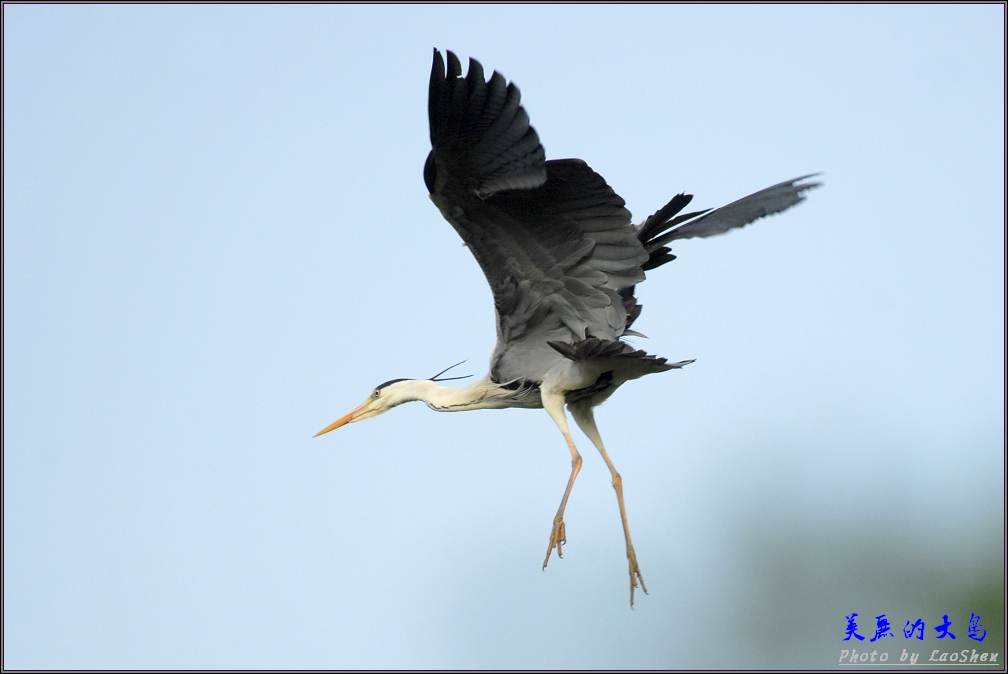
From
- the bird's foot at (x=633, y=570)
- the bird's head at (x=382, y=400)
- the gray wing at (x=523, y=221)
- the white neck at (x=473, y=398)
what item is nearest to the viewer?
the gray wing at (x=523, y=221)

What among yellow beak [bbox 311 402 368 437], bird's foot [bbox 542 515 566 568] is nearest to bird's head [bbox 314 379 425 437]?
yellow beak [bbox 311 402 368 437]

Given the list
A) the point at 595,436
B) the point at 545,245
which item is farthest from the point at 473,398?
the point at 545,245

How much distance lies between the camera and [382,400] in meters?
8.32

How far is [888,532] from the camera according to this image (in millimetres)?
17812

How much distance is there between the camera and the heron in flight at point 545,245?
6023mm

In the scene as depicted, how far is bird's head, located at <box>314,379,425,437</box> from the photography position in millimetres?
8141

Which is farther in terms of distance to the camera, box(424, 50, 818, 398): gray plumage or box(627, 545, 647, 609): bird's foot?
box(627, 545, 647, 609): bird's foot

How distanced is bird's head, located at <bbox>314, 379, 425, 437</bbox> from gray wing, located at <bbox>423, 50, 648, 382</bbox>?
2.94 ft

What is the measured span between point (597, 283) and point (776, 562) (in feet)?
37.7

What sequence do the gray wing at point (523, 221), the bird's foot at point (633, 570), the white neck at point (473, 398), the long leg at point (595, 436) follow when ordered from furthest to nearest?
the white neck at point (473, 398) < the long leg at point (595, 436) < the bird's foot at point (633, 570) < the gray wing at point (523, 221)

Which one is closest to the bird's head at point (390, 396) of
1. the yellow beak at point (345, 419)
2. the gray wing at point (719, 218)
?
the yellow beak at point (345, 419)

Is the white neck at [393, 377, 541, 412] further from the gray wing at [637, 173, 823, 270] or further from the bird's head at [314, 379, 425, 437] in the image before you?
the gray wing at [637, 173, 823, 270]

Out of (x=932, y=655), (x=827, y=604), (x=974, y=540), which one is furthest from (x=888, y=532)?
(x=932, y=655)

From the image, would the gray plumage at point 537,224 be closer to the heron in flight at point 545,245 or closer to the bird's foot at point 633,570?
the heron in flight at point 545,245
